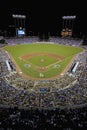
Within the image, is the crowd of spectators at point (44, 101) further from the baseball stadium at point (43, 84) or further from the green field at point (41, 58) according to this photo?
the green field at point (41, 58)

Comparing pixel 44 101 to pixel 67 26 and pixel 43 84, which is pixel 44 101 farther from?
pixel 67 26

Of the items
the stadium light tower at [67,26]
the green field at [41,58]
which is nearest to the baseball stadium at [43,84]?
the green field at [41,58]

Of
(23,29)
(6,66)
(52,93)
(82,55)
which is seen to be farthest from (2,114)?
(23,29)

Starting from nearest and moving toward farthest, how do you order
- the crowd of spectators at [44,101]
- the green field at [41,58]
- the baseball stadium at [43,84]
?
the crowd of spectators at [44,101], the baseball stadium at [43,84], the green field at [41,58]

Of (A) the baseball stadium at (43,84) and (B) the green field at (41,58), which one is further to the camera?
(B) the green field at (41,58)

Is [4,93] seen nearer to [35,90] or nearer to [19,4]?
[35,90]

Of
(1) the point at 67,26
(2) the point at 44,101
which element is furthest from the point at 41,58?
(1) the point at 67,26
